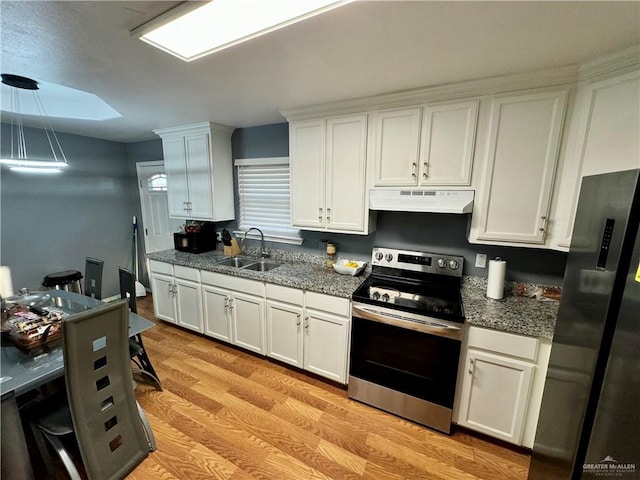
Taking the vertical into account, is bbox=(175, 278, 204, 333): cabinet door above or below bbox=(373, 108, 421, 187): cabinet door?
below

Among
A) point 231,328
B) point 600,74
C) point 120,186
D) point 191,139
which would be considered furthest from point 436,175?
point 120,186

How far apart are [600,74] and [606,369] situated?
1.58m

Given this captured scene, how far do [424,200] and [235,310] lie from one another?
2069 millimetres

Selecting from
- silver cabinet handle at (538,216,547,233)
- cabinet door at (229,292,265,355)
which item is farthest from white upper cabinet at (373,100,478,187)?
cabinet door at (229,292,265,355)

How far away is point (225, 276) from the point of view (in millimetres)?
2582

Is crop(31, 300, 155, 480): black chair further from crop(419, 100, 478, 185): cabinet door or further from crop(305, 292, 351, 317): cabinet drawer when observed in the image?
crop(419, 100, 478, 185): cabinet door

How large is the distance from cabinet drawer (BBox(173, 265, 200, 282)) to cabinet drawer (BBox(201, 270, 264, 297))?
0.34 ft

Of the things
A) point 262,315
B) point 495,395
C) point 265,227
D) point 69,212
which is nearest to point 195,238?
Answer: point 265,227

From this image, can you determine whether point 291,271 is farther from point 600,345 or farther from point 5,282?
point 5,282

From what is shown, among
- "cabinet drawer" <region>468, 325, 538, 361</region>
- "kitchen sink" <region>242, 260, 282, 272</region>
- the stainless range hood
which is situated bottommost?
"cabinet drawer" <region>468, 325, 538, 361</region>

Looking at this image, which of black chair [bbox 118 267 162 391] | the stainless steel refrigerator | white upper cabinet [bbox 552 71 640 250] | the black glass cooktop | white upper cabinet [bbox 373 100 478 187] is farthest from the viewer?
black chair [bbox 118 267 162 391]

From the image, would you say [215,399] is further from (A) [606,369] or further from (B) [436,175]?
(B) [436,175]

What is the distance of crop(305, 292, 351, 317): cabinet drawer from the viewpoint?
6.62 feet

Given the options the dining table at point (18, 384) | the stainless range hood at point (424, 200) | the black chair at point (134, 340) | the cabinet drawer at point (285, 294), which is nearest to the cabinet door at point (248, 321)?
the cabinet drawer at point (285, 294)
